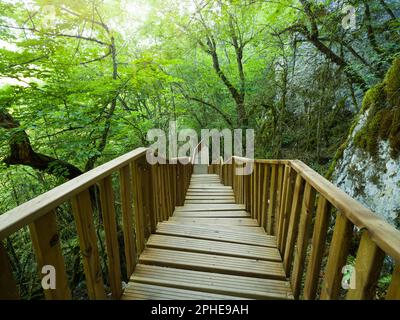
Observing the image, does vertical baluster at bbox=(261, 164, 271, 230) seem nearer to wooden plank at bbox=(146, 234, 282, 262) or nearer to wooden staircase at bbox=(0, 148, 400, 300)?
wooden staircase at bbox=(0, 148, 400, 300)

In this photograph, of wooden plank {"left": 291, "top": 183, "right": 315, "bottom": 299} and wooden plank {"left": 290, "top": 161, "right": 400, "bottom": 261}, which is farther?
wooden plank {"left": 291, "top": 183, "right": 315, "bottom": 299}

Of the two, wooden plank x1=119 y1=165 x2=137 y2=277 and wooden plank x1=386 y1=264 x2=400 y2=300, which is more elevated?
wooden plank x1=386 y1=264 x2=400 y2=300

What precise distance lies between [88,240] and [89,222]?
0.09m

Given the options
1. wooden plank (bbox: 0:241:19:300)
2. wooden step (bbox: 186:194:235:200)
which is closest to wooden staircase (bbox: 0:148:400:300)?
wooden plank (bbox: 0:241:19:300)

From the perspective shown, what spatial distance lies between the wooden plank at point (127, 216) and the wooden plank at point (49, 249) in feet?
2.34

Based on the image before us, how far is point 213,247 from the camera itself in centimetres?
221

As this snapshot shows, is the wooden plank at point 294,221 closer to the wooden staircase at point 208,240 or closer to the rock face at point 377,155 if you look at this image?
the wooden staircase at point 208,240

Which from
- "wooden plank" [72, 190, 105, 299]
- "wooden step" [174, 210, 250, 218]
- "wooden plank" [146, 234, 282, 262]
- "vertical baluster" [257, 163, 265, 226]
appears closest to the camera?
"wooden plank" [72, 190, 105, 299]

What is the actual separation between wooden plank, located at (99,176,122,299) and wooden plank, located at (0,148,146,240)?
0.13 meters

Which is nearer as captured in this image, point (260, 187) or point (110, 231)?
point (110, 231)

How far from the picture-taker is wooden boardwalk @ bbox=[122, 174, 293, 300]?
5.40ft

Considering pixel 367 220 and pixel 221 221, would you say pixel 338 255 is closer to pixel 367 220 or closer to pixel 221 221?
pixel 367 220

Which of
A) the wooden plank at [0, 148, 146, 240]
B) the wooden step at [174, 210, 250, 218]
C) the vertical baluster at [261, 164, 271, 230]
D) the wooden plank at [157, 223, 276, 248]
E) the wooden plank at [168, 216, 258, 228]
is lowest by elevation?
the wooden step at [174, 210, 250, 218]

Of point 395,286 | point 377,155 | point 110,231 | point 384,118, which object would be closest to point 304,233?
point 395,286
